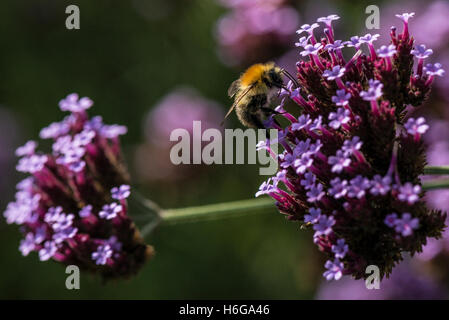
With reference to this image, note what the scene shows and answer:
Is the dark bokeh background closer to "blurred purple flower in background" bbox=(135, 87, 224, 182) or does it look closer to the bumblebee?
"blurred purple flower in background" bbox=(135, 87, 224, 182)

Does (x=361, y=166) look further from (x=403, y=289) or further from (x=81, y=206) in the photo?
(x=403, y=289)

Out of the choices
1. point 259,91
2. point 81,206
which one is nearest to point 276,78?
point 259,91

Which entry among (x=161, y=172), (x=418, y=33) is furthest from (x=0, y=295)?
(x=418, y=33)

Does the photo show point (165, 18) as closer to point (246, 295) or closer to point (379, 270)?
point (246, 295)

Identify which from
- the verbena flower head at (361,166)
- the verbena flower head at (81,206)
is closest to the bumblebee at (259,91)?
the verbena flower head at (361,166)

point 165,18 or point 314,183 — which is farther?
point 165,18

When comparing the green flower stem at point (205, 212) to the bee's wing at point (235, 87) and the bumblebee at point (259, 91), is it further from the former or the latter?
the bee's wing at point (235, 87)
